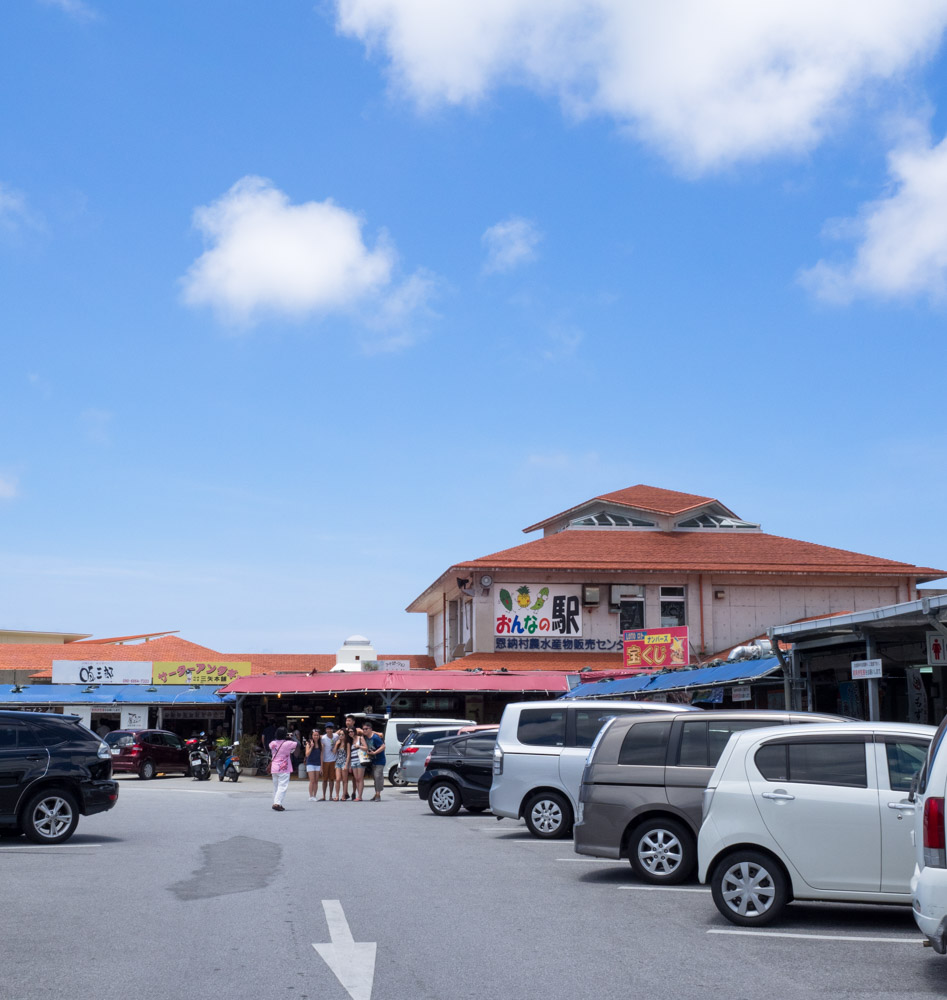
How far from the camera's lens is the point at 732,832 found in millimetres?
9219

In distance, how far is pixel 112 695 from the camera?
4394 cm

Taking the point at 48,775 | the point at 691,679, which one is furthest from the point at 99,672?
the point at 48,775

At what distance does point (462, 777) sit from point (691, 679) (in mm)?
5083

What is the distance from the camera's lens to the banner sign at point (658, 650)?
98.0 feet

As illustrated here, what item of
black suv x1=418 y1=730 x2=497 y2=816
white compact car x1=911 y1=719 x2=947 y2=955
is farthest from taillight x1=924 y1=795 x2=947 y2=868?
black suv x1=418 y1=730 x2=497 y2=816

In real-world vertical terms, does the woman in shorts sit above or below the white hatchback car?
below

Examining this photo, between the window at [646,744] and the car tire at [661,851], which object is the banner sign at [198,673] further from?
the car tire at [661,851]

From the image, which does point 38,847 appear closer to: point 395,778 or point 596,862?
point 596,862

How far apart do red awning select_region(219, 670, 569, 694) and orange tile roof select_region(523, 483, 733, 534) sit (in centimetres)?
1019

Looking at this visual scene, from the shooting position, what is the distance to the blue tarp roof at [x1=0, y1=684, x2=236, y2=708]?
142 ft

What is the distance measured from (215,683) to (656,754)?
35.0 m

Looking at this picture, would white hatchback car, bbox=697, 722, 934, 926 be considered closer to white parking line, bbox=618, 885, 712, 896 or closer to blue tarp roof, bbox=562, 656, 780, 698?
white parking line, bbox=618, 885, 712, 896

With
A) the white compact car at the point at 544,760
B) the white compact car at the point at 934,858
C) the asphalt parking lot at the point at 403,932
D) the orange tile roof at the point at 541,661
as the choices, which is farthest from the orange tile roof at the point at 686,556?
the white compact car at the point at 934,858

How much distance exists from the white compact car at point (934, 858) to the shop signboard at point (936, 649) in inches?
381
